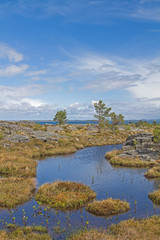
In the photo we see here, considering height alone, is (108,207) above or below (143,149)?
below

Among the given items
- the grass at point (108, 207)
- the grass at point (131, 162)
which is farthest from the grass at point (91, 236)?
the grass at point (131, 162)

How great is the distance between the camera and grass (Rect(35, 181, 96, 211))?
863 inches

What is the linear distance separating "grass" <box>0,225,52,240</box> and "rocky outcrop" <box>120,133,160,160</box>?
33.9 meters

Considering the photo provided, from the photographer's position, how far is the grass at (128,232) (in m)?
15.1

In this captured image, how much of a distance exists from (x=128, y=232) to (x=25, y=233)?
8.13 meters

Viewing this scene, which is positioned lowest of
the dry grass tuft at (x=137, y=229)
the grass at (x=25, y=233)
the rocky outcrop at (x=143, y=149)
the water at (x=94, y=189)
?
the water at (x=94, y=189)

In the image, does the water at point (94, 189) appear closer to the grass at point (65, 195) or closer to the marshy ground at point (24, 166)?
the grass at point (65, 195)

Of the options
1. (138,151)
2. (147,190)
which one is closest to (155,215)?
(147,190)

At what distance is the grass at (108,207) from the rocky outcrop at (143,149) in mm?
26429

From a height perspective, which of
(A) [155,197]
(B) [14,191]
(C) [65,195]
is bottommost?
(A) [155,197]

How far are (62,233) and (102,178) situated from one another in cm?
1745

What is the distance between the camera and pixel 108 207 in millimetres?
20719

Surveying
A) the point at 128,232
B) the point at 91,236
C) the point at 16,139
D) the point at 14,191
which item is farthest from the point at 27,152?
the point at 128,232

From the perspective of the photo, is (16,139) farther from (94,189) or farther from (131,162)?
(94,189)
